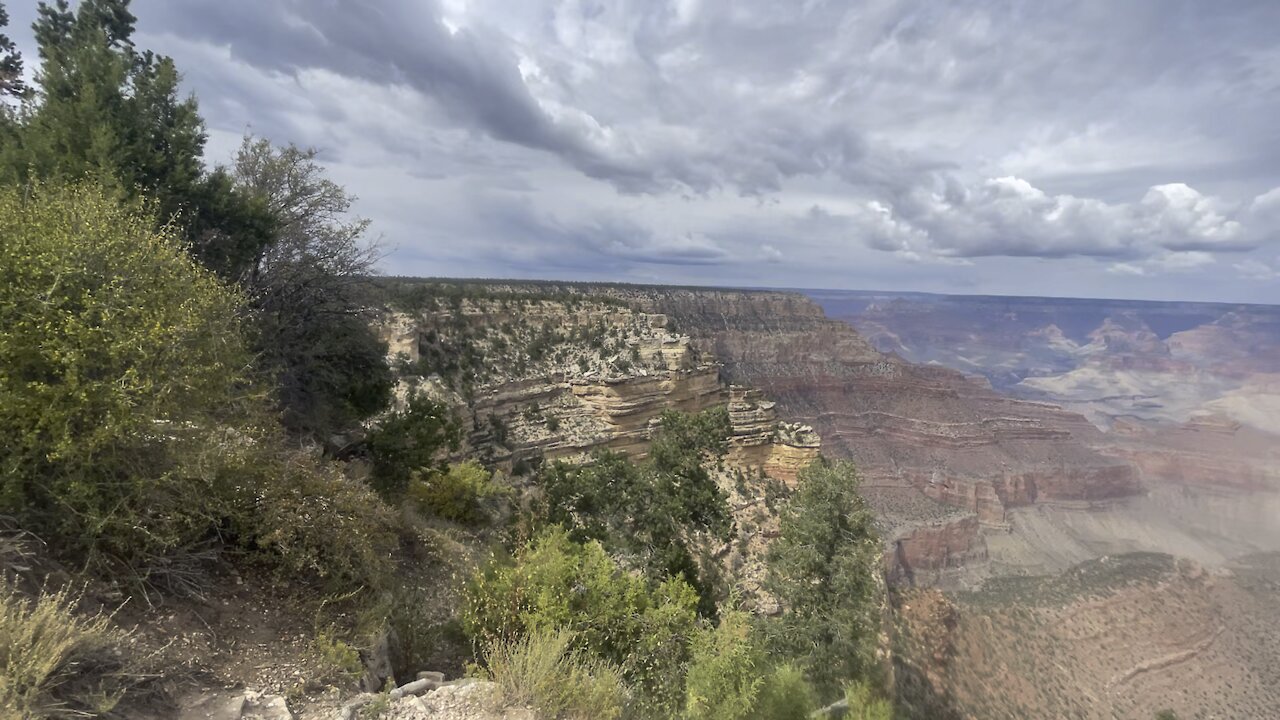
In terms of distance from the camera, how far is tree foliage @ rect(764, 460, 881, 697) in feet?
44.2

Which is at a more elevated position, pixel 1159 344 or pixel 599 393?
pixel 599 393

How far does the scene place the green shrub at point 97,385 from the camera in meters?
4.80

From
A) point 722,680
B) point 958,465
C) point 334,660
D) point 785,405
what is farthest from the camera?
point 785,405

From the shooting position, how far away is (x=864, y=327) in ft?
480

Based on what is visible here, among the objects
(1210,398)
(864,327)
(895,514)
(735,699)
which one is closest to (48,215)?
(735,699)

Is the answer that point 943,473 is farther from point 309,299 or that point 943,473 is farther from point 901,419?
point 309,299

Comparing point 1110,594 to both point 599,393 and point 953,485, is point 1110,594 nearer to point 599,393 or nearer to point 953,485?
point 953,485

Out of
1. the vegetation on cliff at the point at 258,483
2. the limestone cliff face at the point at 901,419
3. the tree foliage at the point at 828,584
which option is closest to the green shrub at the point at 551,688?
the vegetation on cliff at the point at 258,483

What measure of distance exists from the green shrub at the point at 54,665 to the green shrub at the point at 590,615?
361 centimetres

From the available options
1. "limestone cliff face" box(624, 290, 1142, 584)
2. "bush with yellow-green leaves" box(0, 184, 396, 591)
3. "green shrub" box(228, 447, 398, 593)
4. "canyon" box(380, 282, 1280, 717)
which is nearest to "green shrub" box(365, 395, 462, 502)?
"green shrub" box(228, 447, 398, 593)

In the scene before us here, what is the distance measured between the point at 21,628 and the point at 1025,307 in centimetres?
20722

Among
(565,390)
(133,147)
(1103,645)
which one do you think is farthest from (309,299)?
(1103,645)

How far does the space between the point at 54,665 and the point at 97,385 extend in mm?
2471

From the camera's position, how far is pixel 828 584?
14.0 metres
